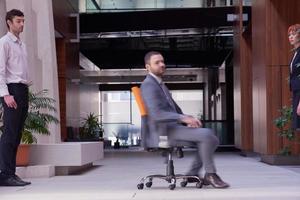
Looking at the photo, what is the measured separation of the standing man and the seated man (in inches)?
53.8

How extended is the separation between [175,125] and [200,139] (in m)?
0.29

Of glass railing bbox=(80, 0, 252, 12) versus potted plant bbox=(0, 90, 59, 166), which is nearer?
potted plant bbox=(0, 90, 59, 166)

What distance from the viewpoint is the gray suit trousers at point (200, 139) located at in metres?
6.09

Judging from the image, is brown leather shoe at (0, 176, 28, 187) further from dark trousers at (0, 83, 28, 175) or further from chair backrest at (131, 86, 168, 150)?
chair backrest at (131, 86, 168, 150)

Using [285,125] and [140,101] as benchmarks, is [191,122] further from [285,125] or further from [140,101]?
[285,125]

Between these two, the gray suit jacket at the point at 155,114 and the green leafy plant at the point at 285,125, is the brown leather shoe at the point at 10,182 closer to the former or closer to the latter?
the gray suit jacket at the point at 155,114

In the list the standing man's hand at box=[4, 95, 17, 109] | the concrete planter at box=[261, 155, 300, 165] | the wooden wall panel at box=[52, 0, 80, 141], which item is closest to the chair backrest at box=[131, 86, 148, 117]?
the standing man's hand at box=[4, 95, 17, 109]

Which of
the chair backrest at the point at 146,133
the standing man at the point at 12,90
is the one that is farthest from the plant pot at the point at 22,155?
the chair backrest at the point at 146,133

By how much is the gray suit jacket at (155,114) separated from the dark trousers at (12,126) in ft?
4.46

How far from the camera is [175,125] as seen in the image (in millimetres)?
6215

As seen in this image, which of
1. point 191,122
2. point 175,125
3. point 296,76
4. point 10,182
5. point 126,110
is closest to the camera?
point 191,122

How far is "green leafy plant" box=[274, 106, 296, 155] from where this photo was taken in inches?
398

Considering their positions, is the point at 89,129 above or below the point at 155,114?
below

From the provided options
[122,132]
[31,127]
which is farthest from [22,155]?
[122,132]
